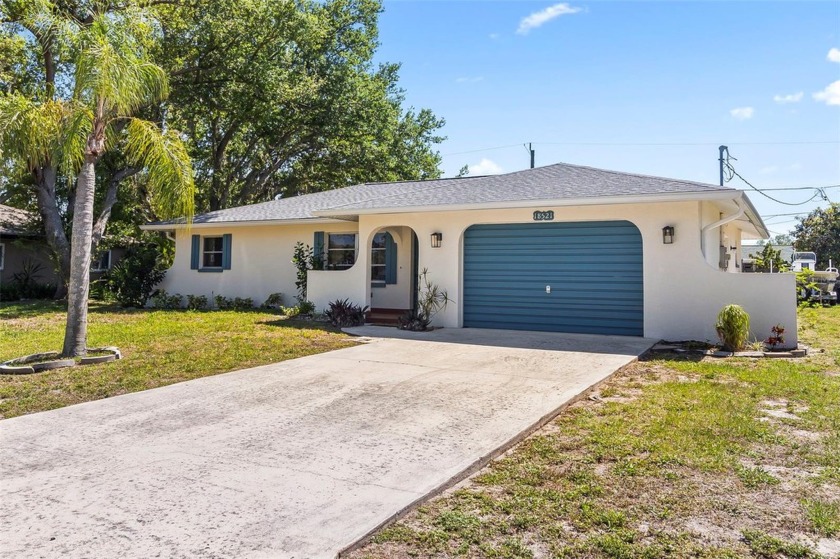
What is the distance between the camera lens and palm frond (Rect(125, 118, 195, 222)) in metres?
8.34

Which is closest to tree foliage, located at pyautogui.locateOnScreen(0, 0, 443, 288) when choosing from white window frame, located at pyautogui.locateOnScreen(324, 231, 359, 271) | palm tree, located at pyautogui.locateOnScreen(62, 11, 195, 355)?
palm tree, located at pyautogui.locateOnScreen(62, 11, 195, 355)

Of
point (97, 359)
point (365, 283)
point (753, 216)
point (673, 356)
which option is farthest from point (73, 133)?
point (753, 216)

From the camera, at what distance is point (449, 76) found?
699 inches

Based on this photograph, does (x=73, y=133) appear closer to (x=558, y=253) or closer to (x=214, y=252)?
(x=558, y=253)

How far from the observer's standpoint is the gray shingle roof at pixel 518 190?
9.88 m

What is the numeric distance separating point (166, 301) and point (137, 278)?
123 cm

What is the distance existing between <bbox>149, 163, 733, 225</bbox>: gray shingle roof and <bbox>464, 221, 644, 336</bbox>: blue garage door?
745 millimetres

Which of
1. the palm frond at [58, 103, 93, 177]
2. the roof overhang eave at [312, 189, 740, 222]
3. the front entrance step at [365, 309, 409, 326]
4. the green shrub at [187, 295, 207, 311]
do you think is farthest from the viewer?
the green shrub at [187, 295, 207, 311]

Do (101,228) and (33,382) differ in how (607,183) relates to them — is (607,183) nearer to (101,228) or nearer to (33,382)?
(33,382)

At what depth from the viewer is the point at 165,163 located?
8.48 metres

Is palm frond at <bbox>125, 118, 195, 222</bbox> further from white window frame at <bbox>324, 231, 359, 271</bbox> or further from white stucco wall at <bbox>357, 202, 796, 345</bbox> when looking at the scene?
white stucco wall at <bbox>357, 202, 796, 345</bbox>

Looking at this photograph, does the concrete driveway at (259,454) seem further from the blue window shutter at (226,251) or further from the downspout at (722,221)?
the blue window shutter at (226,251)

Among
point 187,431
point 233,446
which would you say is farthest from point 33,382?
point 233,446

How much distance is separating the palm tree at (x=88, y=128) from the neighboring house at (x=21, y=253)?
1435 cm
